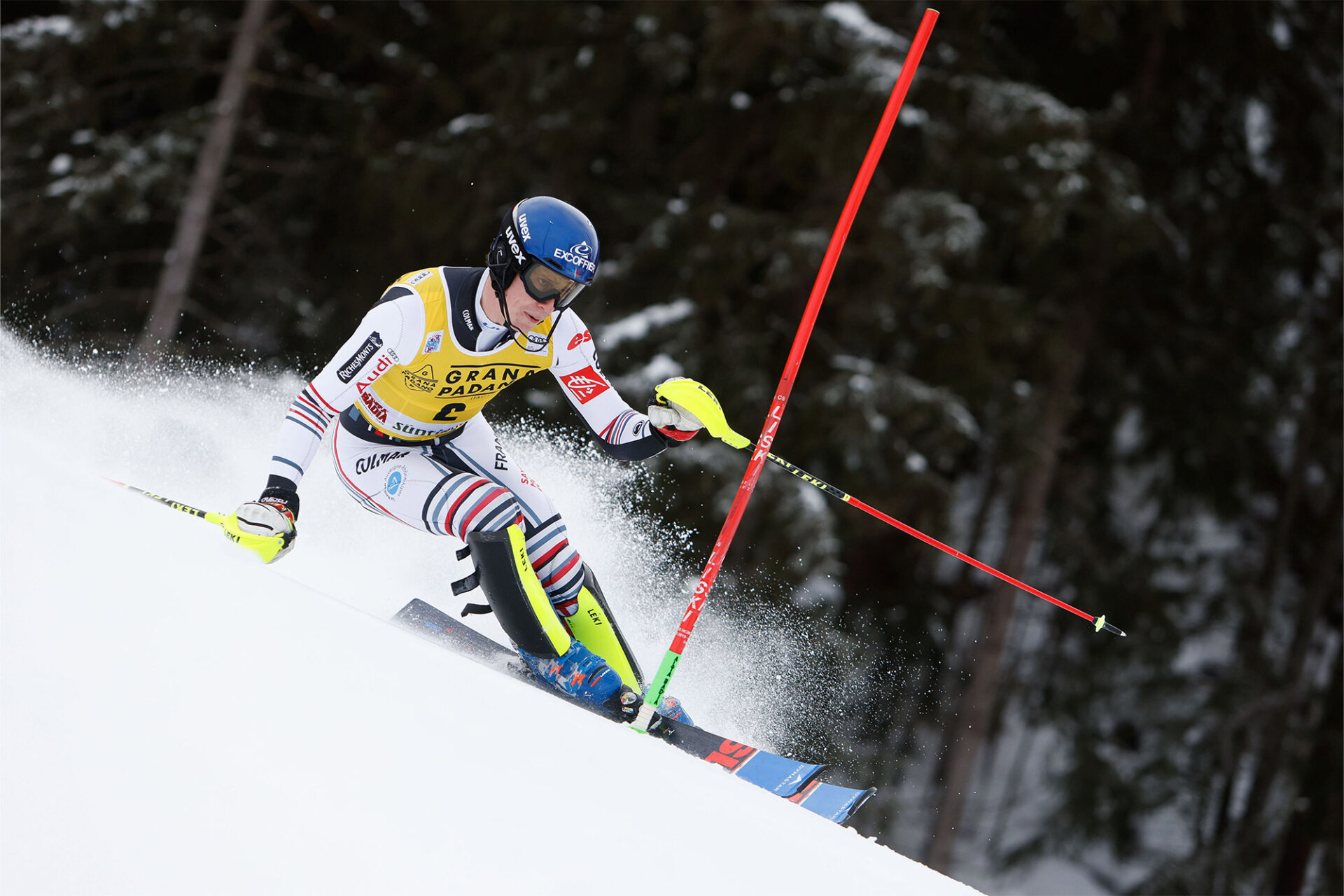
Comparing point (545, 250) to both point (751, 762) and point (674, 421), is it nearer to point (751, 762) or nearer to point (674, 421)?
point (674, 421)

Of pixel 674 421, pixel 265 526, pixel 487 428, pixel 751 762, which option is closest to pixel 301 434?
pixel 265 526

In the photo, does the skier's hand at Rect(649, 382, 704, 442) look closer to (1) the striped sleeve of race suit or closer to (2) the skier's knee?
(2) the skier's knee

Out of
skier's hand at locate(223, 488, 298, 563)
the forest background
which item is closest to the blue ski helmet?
skier's hand at locate(223, 488, 298, 563)

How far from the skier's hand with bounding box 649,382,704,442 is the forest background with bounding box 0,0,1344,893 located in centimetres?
279

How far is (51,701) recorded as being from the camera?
205 centimetres

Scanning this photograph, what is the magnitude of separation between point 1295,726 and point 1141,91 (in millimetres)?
6826

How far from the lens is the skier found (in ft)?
10.4

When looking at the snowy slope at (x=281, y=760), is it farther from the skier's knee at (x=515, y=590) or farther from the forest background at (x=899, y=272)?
the forest background at (x=899, y=272)

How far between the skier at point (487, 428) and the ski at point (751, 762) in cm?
19

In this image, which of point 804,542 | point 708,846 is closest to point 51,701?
point 708,846

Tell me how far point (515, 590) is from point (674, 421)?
2.54 ft

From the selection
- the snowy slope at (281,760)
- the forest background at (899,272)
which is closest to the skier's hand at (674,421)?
the snowy slope at (281,760)

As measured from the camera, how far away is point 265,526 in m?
2.97

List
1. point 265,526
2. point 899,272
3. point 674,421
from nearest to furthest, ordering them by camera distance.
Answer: point 265,526, point 674,421, point 899,272
